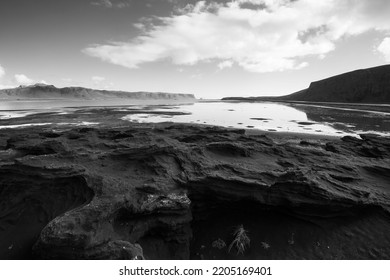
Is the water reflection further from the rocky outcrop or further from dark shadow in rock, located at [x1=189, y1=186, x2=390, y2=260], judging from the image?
dark shadow in rock, located at [x1=189, y1=186, x2=390, y2=260]

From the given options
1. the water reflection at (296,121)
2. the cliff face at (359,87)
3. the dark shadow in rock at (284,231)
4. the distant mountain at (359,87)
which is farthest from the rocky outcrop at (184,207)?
the cliff face at (359,87)

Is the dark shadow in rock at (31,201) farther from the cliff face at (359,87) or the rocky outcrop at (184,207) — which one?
the cliff face at (359,87)

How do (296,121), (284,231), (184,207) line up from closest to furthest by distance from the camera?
(184,207) → (284,231) → (296,121)

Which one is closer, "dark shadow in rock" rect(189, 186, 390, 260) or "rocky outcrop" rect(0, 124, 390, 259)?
"rocky outcrop" rect(0, 124, 390, 259)

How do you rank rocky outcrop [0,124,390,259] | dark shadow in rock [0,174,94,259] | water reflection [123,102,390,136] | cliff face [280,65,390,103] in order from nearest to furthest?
rocky outcrop [0,124,390,259], dark shadow in rock [0,174,94,259], water reflection [123,102,390,136], cliff face [280,65,390,103]

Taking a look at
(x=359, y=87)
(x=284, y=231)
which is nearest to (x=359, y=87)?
(x=359, y=87)

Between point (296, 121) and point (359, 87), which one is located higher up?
point (359, 87)

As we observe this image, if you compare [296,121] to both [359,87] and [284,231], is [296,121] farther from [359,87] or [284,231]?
[359,87]

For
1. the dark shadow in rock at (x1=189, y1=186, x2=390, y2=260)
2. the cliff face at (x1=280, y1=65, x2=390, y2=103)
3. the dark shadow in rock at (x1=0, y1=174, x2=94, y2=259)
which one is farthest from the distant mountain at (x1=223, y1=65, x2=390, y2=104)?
the dark shadow in rock at (x1=0, y1=174, x2=94, y2=259)
